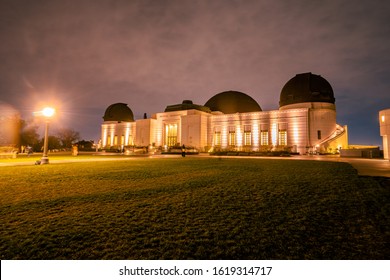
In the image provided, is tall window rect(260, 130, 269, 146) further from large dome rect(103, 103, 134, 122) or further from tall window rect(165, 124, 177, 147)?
large dome rect(103, 103, 134, 122)

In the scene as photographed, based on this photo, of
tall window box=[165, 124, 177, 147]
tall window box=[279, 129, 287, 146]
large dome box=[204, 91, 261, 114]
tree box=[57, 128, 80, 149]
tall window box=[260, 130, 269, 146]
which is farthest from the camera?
tree box=[57, 128, 80, 149]

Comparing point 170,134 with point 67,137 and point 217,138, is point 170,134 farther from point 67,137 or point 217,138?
point 67,137

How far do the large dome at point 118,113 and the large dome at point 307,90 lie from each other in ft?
135

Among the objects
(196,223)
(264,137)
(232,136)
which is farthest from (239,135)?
(196,223)

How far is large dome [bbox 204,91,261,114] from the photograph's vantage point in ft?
153

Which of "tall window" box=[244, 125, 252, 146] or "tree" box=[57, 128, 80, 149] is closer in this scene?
"tall window" box=[244, 125, 252, 146]

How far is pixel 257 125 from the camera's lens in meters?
36.4

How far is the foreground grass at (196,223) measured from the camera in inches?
107

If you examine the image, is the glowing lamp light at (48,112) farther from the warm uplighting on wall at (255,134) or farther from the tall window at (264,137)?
the tall window at (264,137)

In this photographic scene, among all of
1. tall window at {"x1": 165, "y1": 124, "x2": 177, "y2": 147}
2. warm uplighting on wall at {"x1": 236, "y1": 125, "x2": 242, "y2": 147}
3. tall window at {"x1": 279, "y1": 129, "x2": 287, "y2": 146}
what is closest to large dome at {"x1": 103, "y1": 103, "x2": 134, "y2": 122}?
tall window at {"x1": 165, "y1": 124, "x2": 177, "y2": 147}

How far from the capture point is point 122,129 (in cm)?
5150

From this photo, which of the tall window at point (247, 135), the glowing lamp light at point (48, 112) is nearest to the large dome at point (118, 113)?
the tall window at point (247, 135)

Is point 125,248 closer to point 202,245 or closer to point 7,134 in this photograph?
point 202,245

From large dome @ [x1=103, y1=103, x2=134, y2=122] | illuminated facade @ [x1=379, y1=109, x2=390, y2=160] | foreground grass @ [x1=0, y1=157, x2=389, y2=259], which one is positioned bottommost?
foreground grass @ [x1=0, y1=157, x2=389, y2=259]
